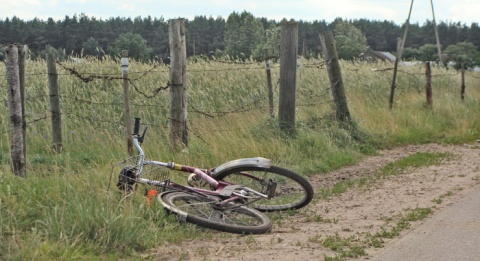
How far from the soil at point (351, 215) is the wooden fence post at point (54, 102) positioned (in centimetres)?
384

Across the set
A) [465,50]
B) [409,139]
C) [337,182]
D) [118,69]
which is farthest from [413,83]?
[465,50]

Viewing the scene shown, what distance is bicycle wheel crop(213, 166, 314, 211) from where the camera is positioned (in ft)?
21.5

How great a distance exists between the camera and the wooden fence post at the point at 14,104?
6.16 metres

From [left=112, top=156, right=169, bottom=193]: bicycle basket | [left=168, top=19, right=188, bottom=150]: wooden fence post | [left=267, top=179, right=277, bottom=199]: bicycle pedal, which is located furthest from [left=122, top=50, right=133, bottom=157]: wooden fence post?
[left=267, top=179, right=277, bottom=199]: bicycle pedal

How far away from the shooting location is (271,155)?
959cm

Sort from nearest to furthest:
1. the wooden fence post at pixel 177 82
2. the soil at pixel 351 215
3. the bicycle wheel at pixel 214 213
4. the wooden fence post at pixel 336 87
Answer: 1. the soil at pixel 351 215
2. the bicycle wheel at pixel 214 213
3. the wooden fence post at pixel 177 82
4. the wooden fence post at pixel 336 87

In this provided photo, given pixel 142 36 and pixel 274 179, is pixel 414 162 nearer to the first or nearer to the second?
pixel 274 179

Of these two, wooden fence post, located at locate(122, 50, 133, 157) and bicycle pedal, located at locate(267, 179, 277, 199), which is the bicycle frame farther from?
wooden fence post, located at locate(122, 50, 133, 157)

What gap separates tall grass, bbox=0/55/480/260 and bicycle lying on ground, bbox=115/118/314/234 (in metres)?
0.20

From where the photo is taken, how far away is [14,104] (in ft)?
20.2

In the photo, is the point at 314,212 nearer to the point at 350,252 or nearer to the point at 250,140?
the point at 350,252

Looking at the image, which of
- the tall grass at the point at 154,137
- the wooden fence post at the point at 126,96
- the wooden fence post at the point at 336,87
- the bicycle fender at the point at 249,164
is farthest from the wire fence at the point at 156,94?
the bicycle fender at the point at 249,164

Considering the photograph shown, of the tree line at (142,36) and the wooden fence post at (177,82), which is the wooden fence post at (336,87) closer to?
the tree line at (142,36)

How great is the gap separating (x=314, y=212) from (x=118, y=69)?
809 centimetres
